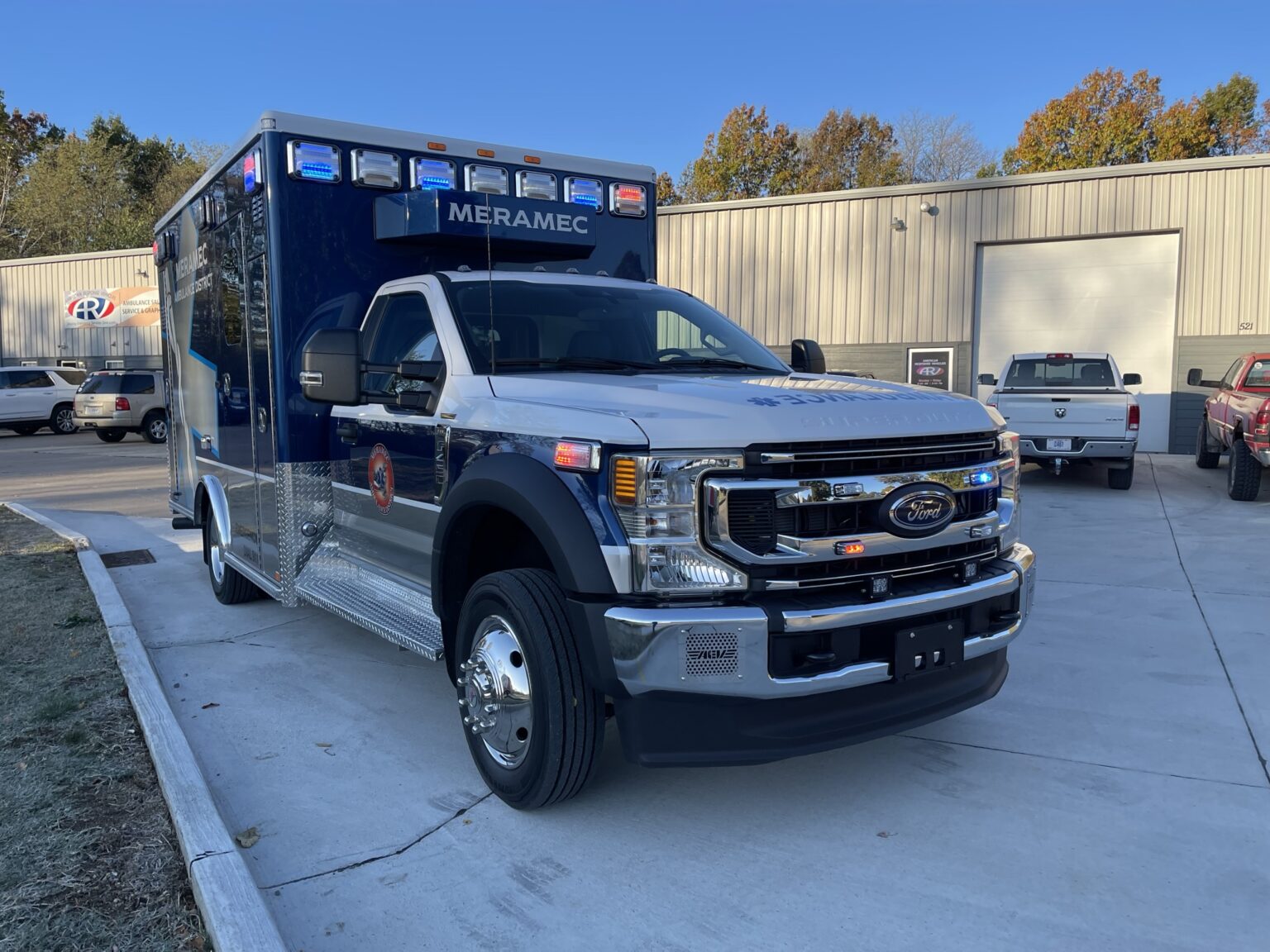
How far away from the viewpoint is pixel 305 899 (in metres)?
3.04

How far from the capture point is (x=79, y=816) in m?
3.44

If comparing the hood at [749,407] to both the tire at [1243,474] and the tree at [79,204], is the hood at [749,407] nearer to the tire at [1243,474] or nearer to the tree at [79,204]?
the tire at [1243,474]

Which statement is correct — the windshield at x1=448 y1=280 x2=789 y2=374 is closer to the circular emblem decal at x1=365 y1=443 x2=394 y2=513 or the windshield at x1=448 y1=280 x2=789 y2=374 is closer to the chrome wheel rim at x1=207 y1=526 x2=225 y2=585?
the circular emblem decal at x1=365 y1=443 x2=394 y2=513

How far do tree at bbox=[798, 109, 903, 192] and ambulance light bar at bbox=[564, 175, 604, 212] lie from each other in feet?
138

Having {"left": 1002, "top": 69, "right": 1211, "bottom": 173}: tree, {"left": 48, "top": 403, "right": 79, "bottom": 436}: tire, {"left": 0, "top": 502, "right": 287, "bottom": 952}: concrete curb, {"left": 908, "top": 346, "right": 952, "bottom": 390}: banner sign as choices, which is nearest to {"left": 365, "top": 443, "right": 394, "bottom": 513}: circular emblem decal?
{"left": 0, "top": 502, "right": 287, "bottom": 952}: concrete curb

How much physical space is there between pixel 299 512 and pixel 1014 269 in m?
16.8

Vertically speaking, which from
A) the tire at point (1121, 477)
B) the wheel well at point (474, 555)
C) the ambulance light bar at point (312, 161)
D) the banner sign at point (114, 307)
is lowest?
the tire at point (1121, 477)

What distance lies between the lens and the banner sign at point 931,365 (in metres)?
19.3

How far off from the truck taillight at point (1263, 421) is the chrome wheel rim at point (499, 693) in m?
10.1

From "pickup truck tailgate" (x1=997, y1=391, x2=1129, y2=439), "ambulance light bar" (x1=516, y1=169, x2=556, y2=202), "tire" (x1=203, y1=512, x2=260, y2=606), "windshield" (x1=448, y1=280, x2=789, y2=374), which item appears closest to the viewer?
"windshield" (x1=448, y1=280, x2=789, y2=374)

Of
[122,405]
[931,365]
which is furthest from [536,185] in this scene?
[122,405]

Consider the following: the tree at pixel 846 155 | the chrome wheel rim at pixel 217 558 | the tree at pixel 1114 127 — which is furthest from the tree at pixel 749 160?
the chrome wheel rim at pixel 217 558

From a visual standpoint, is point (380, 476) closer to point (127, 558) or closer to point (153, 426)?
point (127, 558)

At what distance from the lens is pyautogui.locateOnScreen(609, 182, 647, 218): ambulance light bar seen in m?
6.21
